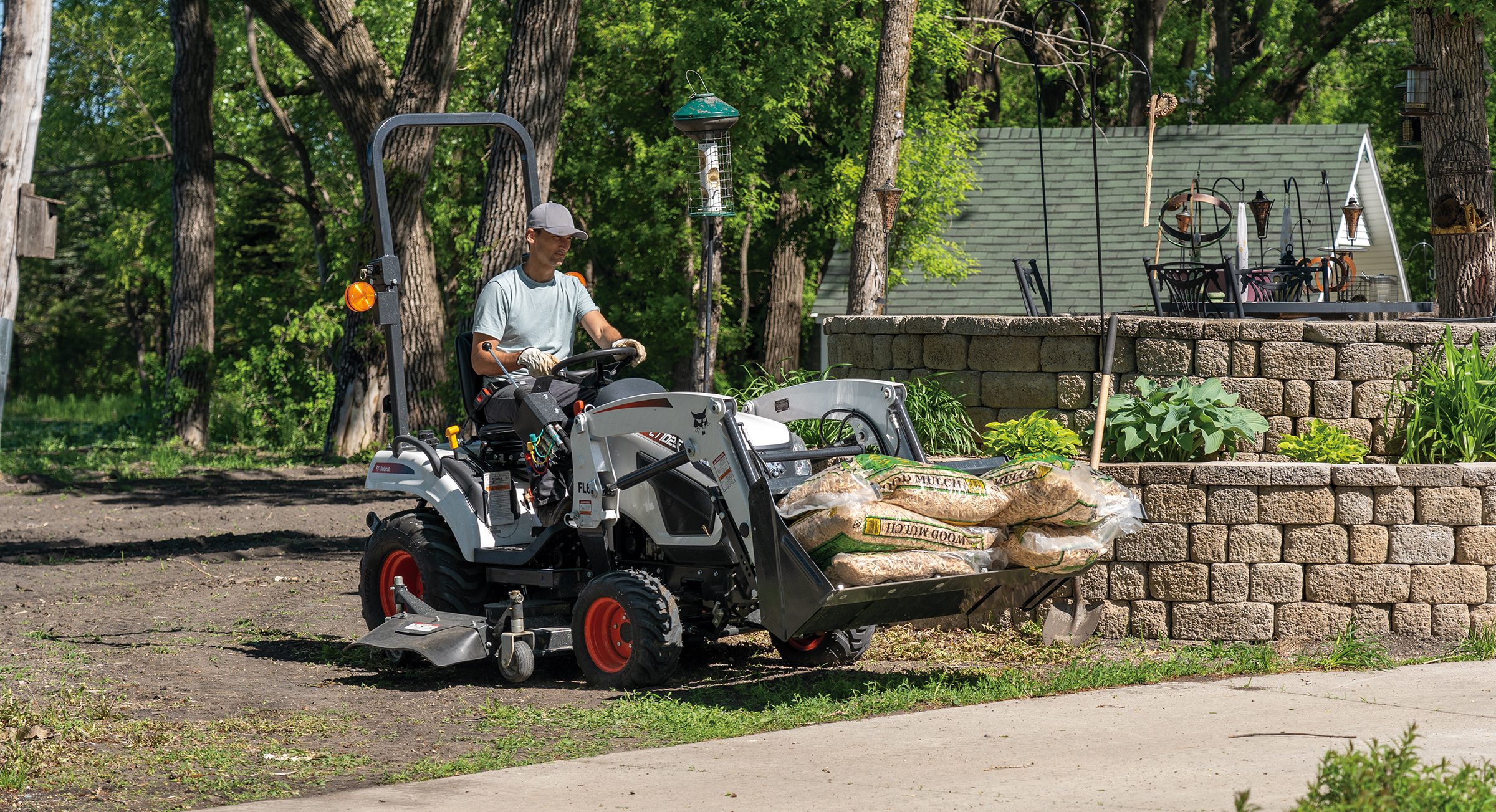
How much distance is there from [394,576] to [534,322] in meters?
1.62

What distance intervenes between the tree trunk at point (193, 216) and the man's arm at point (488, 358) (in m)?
16.5

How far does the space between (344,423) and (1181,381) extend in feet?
44.0

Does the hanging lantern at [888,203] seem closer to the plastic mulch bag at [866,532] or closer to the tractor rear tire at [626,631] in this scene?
the tractor rear tire at [626,631]

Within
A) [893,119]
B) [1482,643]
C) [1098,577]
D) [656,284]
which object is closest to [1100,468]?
[1098,577]

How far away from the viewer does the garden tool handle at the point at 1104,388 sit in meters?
8.01

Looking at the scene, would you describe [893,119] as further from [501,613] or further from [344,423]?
[344,423]

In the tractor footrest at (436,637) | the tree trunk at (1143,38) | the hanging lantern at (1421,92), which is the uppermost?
the tree trunk at (1143,38)

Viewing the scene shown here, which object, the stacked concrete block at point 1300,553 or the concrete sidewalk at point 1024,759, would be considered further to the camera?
the stacked concrete block at point 1300,553

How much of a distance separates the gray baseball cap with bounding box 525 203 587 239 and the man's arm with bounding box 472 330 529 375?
0.61m

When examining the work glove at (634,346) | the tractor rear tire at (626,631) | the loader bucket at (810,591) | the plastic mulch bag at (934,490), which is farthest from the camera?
the work glove at (634,346)

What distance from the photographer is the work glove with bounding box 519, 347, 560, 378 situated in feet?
22.9

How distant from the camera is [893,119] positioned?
13383 millimetres

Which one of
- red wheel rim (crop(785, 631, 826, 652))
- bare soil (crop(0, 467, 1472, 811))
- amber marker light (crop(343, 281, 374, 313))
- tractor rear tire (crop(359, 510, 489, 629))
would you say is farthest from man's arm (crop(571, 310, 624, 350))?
red wheel rim (crop(785, 631, 826, 652))

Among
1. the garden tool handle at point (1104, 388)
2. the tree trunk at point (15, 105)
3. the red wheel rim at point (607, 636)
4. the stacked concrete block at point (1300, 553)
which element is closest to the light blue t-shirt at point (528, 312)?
the red wheel rim at point (607, 636)
